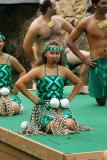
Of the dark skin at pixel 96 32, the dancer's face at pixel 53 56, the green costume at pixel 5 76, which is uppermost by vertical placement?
the dark skin at pixel 96 32

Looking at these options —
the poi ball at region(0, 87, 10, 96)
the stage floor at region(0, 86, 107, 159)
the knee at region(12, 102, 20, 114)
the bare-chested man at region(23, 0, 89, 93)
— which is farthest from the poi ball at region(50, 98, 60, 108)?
the bare-chested man at region(23, 0, 89, 93)

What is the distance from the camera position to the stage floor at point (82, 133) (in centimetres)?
727

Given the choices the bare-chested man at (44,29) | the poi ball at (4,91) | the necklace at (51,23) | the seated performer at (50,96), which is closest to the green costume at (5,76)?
the poi ball at (4,91)

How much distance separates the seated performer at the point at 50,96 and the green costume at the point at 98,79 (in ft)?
5.56

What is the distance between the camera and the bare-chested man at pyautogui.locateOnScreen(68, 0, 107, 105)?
9.62 m

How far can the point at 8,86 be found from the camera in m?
9.74

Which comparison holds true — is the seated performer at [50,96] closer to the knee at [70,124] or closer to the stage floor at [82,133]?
the knee at [70,124]

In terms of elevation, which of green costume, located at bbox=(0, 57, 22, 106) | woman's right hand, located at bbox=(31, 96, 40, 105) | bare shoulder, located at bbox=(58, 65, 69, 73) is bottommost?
woman's right hand, located at bbox=(31, 96, 40, 105)

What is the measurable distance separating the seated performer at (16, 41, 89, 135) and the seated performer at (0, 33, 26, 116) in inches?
51.6

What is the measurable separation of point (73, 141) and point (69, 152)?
0.56m

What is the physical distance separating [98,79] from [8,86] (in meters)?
1.07

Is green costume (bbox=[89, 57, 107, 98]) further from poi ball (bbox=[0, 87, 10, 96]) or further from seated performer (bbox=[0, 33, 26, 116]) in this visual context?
poi ball (bbox=[0, 87, 10, 96])

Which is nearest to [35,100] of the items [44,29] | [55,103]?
[55,103]

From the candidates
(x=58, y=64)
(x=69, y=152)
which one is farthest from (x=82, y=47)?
(x=69, y=152)
